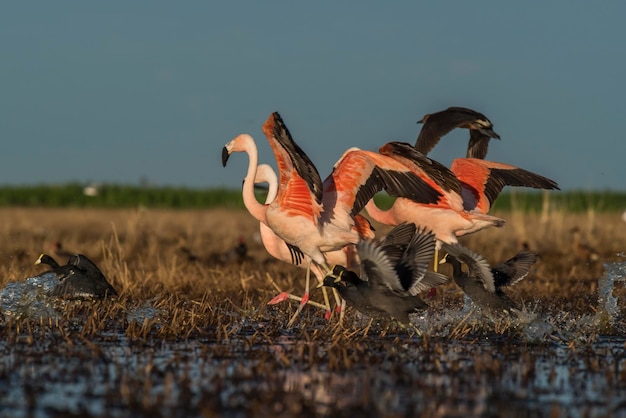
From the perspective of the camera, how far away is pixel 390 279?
25.6 feet

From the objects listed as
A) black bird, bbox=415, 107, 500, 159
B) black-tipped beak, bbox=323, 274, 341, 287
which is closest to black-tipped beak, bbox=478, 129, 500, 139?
black bird, bbox=415, 107, 500, 159

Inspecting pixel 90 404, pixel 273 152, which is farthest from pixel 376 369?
pixel 273 152

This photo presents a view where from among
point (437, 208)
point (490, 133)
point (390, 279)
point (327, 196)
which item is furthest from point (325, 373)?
point (490, 133)

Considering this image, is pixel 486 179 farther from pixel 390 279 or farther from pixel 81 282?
pixel 81 282

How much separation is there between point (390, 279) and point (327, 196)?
1.38m

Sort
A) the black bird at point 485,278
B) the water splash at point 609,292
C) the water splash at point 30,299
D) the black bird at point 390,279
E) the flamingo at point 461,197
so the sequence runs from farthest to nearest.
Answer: the flamingo at point 461,197
the water splash at point 609,292
the black bird at point 485,278
the water splash at point 30,299
the black bird at point 390,279

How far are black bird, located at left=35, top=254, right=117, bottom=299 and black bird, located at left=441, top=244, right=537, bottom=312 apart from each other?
298 cm

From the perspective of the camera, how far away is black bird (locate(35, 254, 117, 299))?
28.2 ft

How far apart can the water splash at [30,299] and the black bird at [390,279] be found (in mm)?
2248

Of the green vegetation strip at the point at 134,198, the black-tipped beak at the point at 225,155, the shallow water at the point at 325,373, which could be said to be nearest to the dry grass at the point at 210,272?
the shallow water at the point at 325,373

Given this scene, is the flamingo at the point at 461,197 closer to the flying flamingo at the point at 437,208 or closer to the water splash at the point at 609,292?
the flying flamingo at the point at 437,208

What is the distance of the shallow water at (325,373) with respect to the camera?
4.96 metres

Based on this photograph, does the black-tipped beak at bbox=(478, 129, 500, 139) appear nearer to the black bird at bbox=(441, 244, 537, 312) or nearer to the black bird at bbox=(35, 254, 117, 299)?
the black bird at bbox=(441, 244, 537, 312)

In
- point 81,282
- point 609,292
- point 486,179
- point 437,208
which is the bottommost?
point 81,282
